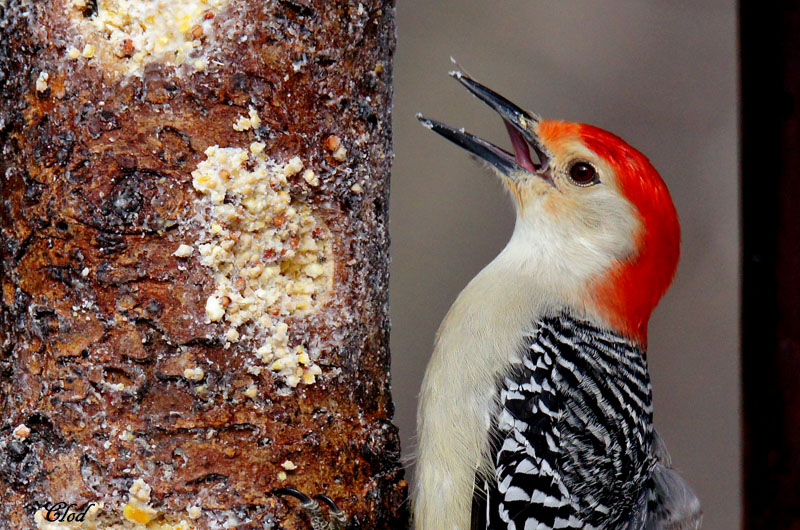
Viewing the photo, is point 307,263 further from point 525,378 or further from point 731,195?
point 731,195

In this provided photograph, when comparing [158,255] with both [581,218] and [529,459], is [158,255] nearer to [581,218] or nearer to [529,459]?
[529,459]

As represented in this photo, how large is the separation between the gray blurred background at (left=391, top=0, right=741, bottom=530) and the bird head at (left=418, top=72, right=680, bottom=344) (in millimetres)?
2367

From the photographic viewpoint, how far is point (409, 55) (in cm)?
564

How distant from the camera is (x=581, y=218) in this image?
116 inches

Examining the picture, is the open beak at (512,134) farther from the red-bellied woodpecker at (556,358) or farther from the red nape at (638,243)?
the red nape at (638,243)

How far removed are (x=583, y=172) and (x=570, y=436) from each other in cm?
85

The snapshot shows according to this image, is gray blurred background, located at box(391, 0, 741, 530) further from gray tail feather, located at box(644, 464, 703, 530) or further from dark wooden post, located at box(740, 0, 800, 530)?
dark wooden post, located at box(740, 0, 800, 530)

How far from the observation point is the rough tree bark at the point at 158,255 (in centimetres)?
205

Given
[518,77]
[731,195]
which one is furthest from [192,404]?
[731,195]

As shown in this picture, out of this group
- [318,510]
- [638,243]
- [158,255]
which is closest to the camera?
[158,255]

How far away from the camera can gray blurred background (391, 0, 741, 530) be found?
543cm

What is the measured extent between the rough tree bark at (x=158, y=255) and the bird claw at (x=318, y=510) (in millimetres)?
23

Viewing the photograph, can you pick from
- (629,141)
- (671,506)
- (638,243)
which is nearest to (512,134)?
(638,243)

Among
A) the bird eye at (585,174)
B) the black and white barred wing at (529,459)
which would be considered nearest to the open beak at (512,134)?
the bird eye at (585,174)
